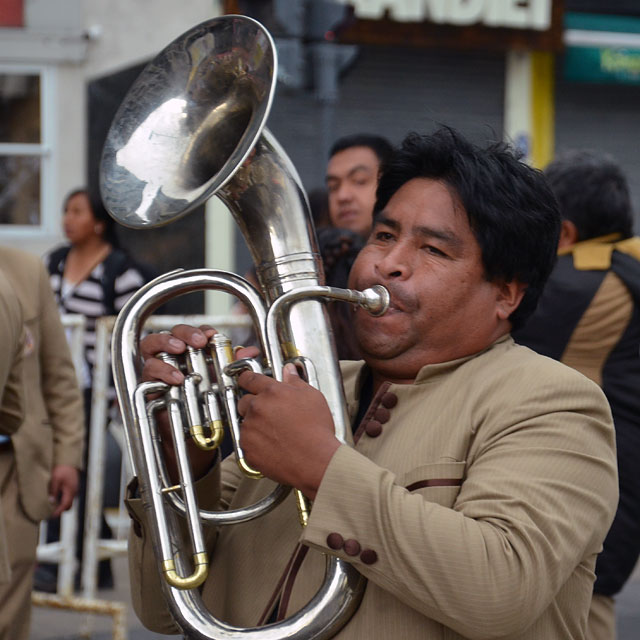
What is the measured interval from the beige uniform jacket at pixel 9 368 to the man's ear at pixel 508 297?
1328mm

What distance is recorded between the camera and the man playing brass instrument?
178cm

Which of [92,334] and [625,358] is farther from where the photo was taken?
[92,334]

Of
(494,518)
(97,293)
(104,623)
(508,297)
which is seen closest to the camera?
(494,518)

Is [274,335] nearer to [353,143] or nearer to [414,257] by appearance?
[414,257]

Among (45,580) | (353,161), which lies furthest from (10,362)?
(45,580)

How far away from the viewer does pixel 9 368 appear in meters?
3.05

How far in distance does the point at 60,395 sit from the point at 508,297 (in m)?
2.16

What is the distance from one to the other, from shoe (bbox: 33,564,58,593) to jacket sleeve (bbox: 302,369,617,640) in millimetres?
4108

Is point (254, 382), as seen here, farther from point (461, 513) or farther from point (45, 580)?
point (45, 580)

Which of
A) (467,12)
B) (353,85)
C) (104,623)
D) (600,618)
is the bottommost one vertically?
(104,623)

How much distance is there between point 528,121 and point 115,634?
8.01m

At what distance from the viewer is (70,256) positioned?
6660 mm

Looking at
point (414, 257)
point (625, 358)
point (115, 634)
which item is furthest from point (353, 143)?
point (414, 257)

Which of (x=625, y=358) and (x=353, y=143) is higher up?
(x=353, y=143)
